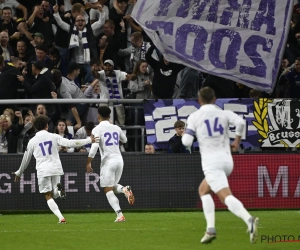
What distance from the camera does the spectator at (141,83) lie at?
20.0 m

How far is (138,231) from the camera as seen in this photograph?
14383mm

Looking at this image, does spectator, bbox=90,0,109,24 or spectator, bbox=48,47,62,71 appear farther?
spectator, bbox=90,0,109,24

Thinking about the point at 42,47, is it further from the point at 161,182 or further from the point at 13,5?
the point at 161,182

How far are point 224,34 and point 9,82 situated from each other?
519 cm

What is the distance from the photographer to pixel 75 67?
20078 millimetres

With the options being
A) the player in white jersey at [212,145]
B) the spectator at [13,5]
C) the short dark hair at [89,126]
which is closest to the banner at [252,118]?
the short dark hair at [89,126]

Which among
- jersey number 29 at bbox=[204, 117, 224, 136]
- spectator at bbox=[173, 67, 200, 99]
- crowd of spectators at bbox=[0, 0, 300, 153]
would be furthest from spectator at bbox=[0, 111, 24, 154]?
jersey number 29 at bbox=[204, 117, 224, 136]

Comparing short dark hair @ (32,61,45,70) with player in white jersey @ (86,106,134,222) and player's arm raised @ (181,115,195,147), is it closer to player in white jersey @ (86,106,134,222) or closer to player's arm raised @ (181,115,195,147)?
player in white jersey @ (86,106,134,222)

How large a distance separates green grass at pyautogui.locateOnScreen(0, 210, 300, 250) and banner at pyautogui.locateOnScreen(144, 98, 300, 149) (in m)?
1.61

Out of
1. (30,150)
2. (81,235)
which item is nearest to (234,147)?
(81,235)

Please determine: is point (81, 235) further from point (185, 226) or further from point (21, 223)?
point (21, 223)

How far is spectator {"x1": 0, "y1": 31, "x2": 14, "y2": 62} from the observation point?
2105 cm

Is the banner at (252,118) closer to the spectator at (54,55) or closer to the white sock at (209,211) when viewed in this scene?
the spectator at (54,55)

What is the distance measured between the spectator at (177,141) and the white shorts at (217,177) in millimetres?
7344
